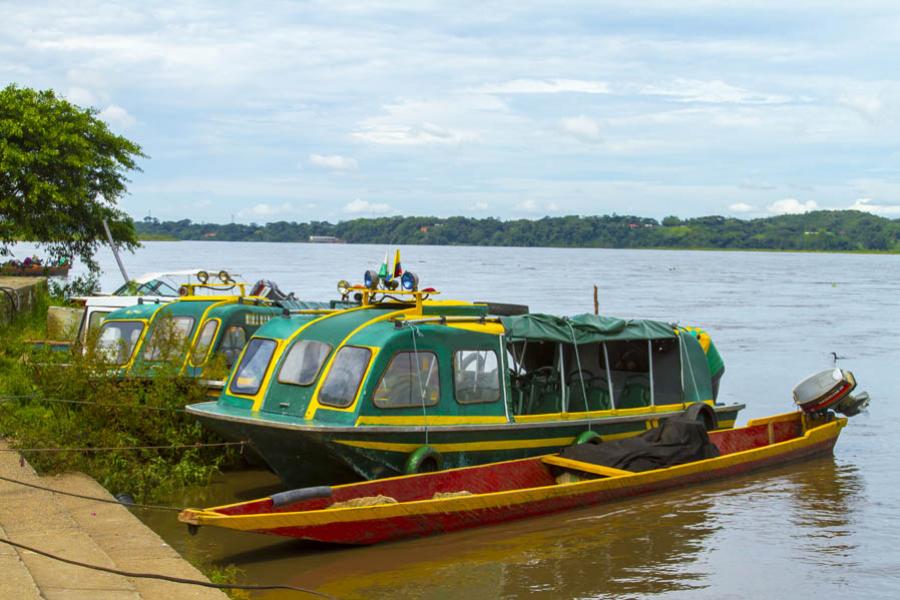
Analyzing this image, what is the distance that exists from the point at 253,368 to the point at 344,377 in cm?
157

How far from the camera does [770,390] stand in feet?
92.0

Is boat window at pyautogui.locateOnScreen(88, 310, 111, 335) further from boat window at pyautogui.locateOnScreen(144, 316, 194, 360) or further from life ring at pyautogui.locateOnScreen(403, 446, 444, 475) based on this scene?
life ring at pyautogui.locateOnScreen(403, 446, 444, 475)

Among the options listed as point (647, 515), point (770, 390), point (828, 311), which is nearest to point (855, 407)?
point (647, 515)

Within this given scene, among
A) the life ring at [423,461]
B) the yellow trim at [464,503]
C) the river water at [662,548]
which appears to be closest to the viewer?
the yellow trim at [464,503]

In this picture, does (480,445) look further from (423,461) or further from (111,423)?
(111,423)

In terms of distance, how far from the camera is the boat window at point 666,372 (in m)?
16.6

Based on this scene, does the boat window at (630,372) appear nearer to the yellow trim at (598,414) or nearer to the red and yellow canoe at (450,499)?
the yellow trim at (598,414)

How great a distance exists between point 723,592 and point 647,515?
2.63m

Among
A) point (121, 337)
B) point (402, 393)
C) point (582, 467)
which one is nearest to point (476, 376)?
point (402, 393)

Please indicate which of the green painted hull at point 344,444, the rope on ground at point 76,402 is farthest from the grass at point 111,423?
the green painted hull at point 344,444

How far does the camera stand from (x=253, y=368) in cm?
1353

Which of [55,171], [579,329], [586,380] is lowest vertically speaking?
[586,380]

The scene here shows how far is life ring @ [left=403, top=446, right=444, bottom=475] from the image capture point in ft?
41.2

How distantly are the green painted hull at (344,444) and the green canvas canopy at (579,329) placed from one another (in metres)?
1.43
